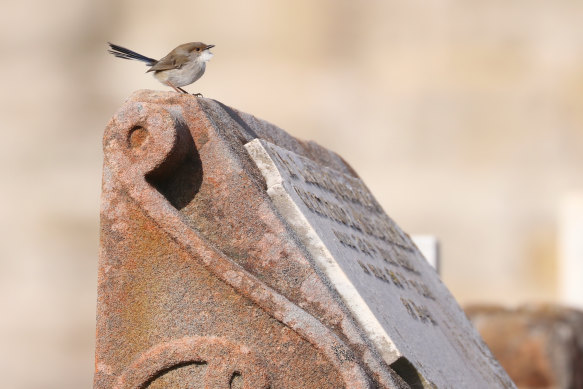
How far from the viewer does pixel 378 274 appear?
12.3ft

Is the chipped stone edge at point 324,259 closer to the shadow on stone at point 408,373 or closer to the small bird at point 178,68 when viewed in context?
the shadow on stone at point 408,373

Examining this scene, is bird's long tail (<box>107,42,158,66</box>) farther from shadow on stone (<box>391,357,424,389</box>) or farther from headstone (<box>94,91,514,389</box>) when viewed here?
shadow on stone (<box>391,357,424,389</box>)

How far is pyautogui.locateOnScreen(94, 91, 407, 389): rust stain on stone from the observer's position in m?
3.02

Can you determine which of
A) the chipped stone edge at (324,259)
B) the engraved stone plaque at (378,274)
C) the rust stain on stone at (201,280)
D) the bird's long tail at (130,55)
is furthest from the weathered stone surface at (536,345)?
the rust stain on stone at (201,280)

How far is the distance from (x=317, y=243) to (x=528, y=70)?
1388 cm

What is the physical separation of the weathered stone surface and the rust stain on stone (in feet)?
18.8

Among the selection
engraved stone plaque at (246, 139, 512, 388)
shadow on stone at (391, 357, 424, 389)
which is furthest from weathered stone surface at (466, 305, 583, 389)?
shadow on stone at (391, 357, 424, 389)

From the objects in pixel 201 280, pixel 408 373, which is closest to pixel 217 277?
pixel 201 280

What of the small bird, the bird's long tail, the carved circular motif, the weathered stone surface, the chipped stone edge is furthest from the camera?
the weathered stone surface

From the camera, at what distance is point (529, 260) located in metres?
15.8

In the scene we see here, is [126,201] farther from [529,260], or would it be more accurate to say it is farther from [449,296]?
[529,260]

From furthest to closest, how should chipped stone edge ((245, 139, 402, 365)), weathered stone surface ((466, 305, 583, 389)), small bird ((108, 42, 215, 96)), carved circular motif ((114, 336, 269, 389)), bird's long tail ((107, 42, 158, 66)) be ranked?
weathered stone surface ((466, 305, 583, 389))
bird's long tail ((107, 42, 158, 66))
small bird ((108, 42, 215, 96))
chipped stone edge ((245, 139, 402, 365))
carved circular motif ((114, 336, 269, 389))

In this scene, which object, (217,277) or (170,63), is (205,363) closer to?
(217,277)

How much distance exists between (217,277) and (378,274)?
80 cm
